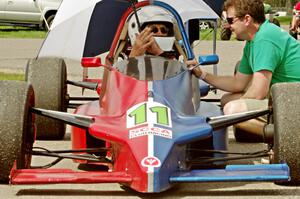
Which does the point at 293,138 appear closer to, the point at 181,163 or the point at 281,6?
the point at 181,163

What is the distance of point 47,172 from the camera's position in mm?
5301

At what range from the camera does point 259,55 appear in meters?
6.69

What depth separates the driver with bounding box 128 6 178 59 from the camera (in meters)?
6.74

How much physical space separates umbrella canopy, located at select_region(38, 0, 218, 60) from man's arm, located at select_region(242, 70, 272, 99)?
3053 millimetres

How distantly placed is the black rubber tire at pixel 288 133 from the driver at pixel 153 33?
1435 mm

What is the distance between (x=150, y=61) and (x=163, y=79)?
0.27 m

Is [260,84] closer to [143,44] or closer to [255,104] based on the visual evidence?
[255,104]

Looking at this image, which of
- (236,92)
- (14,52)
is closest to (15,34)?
(14,52)

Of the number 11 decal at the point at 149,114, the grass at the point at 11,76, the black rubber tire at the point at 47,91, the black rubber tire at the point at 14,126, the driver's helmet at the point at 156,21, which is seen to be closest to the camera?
the number 11 decal at the point at 149,114

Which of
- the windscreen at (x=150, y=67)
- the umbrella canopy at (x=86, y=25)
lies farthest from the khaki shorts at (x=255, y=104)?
the umbrella canopy at (x=86, y=25)

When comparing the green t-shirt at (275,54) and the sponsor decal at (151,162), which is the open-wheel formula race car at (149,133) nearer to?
the sponsor decal at (151,162)

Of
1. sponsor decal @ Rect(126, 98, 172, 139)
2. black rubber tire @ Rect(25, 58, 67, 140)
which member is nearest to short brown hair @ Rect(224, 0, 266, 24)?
sponsor decal @ Rect(126, 98, 172, 139)

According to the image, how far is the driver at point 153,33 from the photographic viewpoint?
6736 mm

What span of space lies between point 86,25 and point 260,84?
3.87m
